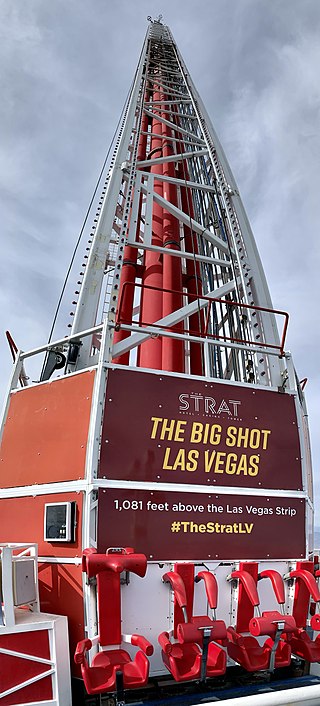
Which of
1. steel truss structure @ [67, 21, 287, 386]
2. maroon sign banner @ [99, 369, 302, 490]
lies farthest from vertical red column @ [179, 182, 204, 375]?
maroon sign banner @ [99, 369, 302, 490]

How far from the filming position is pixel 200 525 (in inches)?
275

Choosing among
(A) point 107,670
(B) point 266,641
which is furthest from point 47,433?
(B) point 266,641

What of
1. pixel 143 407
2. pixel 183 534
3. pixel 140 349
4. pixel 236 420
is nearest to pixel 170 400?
pixel 143 407

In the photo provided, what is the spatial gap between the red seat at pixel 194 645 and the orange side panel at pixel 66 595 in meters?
1.04

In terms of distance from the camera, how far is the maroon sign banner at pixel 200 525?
6.52 metres

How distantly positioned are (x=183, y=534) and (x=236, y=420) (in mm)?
1860

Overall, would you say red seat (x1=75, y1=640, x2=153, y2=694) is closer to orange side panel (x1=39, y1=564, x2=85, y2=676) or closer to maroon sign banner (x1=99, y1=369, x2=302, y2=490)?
orange side panel (x1=39, y1=564, x2=85, y2=676)

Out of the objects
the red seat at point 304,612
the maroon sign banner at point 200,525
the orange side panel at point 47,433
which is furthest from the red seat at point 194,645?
the orange side panel at point 47,433

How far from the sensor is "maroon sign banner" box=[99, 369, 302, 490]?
6.89 metres

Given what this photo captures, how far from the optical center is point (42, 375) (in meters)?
8.39

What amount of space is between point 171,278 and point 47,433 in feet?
20.1

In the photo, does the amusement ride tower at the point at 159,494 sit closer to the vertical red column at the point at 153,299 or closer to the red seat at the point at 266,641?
the red seat at the point at 266,641

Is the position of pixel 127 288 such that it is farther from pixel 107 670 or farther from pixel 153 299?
pixel 107 670

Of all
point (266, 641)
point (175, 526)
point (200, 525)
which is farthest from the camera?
point (200, 525)
